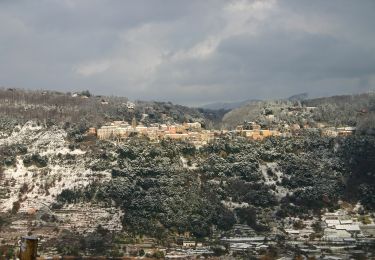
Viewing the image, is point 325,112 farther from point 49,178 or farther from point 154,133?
point 49,178

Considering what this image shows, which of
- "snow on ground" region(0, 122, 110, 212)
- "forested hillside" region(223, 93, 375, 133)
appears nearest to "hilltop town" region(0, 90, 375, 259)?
"snow on ground" region(0, 122, 110, 212)

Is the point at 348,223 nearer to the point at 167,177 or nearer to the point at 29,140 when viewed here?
the point at 167,177

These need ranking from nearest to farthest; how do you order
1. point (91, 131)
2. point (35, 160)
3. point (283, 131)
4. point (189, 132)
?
point (35, 160) < point (91, 131) < point (189, 132) < point (283, 131)

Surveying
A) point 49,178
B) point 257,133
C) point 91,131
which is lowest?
point 49,178

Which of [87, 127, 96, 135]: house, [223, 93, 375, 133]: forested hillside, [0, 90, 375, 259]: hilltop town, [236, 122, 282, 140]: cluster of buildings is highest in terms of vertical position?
[223, 93, 375, 133]: forested hillside

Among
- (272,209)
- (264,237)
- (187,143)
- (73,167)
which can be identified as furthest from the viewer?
(187,143)

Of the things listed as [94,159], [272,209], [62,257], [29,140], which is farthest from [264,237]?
[29,140]

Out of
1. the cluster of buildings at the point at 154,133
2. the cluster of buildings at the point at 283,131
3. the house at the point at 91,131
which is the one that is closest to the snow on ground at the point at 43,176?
the house at the point at 91,131

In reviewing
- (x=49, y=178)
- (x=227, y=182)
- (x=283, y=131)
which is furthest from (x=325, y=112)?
(x=49, y=178)

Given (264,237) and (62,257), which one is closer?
(62,257)

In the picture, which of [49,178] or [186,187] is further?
[49,178]

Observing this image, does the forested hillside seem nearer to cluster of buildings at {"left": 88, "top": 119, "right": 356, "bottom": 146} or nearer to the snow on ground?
cluster of buildings at {"left": 88, "top": 119, "right": 356, "bottom": 146}
